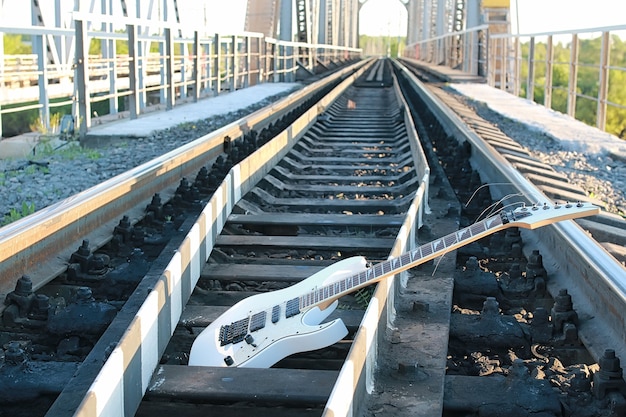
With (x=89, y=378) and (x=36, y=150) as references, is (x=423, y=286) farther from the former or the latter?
(x=36, y=150)

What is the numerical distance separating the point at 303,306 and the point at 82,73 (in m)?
7.52

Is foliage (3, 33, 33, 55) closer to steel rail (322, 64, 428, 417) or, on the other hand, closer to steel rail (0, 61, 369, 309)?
steel rail (0, 61, 369, 309)

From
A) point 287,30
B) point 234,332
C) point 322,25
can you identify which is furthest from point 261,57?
point 322,25

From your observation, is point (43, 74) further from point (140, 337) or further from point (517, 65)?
point (140, 337)

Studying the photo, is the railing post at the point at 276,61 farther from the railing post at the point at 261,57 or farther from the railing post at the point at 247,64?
the railing post at the point at 247,64

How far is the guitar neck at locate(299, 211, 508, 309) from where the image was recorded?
275cm

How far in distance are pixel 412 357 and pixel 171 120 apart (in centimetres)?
943

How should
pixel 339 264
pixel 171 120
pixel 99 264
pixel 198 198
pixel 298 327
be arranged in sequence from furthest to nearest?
pixel 171 120 < pixel 198 198 < pixel 99 264 < pixel 339 264 < pixel 298 327

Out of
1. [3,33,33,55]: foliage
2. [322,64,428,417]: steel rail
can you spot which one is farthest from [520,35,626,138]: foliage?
[322,64,428,417]: steel rail

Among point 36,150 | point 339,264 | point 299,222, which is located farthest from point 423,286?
point 36,150

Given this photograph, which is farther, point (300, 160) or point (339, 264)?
point (300, 160)

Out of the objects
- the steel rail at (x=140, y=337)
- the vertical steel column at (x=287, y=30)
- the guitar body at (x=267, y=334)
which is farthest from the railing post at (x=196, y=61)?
the guitar body at (x=267, y=334)

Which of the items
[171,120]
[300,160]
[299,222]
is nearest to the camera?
[299,222]

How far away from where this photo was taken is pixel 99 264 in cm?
381
